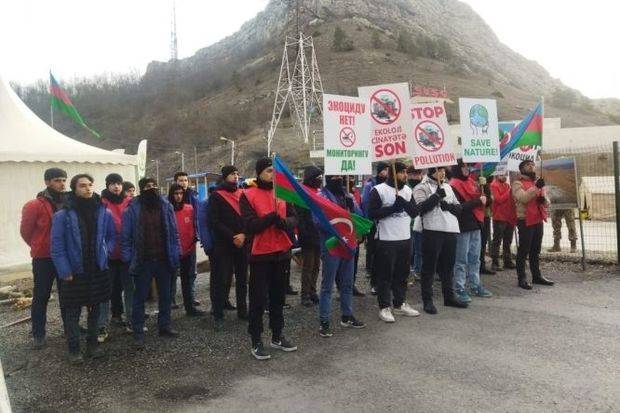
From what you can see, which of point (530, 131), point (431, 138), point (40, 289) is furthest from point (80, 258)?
point (530, 131)

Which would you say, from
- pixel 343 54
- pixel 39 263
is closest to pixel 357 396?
pixel 39 263

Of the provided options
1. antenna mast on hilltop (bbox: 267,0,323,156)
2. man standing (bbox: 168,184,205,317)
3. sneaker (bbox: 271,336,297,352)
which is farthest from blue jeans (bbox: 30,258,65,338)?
antenna mast on hilltop (bbox: 267,0,323,156)

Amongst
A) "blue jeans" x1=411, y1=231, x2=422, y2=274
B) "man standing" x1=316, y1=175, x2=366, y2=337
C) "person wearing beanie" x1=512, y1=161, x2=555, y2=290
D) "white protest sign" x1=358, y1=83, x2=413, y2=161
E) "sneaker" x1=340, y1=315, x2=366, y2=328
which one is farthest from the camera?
"blue jeans" x1=411, y1=231, x2=422, y2=274

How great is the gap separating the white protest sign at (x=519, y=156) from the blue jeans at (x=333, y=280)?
14.2ft

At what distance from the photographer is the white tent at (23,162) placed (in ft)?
36.0

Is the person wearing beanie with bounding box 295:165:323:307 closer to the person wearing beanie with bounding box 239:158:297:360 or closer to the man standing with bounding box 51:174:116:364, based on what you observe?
the person wearing beanie with bounding box 239:158:297:360

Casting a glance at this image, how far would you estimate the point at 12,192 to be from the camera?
11.0m

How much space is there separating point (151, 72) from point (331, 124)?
11160 cm

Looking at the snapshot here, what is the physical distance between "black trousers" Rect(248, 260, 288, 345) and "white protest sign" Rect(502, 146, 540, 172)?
526 centimetres

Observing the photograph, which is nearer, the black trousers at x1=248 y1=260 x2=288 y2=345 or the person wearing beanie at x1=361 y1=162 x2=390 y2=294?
the black trousers at x1=248 y1=260 x2=288 y2=345

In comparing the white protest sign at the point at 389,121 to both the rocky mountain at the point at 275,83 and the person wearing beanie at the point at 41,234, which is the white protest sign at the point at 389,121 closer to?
the person wearing beanie at the point at 41,234

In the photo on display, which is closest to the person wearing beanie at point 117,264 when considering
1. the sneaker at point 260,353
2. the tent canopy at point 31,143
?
the sneaker at point 260,353

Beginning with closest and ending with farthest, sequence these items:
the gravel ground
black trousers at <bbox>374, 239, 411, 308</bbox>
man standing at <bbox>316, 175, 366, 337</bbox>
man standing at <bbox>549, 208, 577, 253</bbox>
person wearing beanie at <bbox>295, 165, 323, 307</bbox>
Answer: the gravel ground → man standing at <bbox>316, 175, 366, 337</bbox> → black trousers at <bbox>374, 239, 411, 308</bbox> → person wearing beanie at <bbox>295, 165, 323, 307</bbox> → man standing at <bbox>549, 208, 577, 253</bbox>

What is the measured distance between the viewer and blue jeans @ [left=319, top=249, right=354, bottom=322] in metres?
5.75
